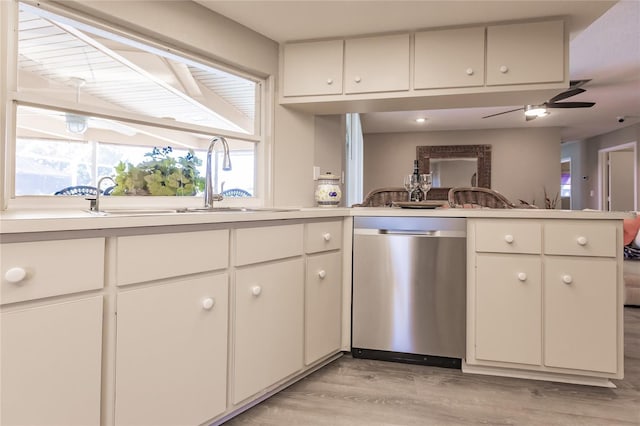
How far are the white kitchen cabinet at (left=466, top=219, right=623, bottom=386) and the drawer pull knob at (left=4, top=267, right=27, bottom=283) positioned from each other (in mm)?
1965

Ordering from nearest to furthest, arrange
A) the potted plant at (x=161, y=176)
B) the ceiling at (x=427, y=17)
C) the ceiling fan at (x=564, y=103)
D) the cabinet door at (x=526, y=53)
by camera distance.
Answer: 1. the potted plant at (x=161, y=176)
2. the ceiling at (x=427, y=17)
3. the cabinet door at (x=526, y=53)
4. the ceiling fan at (x=564, y=103)

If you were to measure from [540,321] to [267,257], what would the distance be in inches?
56.5

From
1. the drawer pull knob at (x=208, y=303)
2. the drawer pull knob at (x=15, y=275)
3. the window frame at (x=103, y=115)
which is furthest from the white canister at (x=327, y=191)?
the drawer pull knob at (x=15, y=275)

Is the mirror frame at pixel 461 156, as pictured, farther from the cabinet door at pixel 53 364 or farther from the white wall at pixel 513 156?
the cabinet door at pixel 53 364

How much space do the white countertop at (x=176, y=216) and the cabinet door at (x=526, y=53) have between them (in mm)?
832

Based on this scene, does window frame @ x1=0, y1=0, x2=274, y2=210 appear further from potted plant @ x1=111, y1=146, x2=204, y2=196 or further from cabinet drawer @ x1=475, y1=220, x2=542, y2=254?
cabinet drawer @ x1=475, y1=220, x2=542, y2=254

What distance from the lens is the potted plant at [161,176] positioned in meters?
2.01

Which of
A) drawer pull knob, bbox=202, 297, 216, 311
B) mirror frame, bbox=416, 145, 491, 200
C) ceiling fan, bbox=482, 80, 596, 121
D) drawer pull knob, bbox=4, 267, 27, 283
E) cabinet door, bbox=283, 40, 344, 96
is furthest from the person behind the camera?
mirror frame, bbox=416, 145, 491, 200

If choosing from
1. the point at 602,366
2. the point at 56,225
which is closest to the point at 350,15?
the point at 56,225

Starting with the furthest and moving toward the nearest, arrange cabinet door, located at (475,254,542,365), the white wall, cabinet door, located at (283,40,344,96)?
the white wall → cabinet door, located at (283,40,344,96) → cabinet door, located at (475,254,542,365)

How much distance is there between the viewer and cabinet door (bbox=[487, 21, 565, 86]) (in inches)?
92.4

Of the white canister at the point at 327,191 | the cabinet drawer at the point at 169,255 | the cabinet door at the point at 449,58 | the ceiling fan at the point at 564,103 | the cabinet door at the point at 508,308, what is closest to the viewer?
the cabinet drawer at the point at 169,255

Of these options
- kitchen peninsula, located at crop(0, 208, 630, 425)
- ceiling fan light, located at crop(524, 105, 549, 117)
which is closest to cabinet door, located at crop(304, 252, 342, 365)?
kitchen peninsula, located at crop(0, 208, 630, 425)

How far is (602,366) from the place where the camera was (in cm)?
203
